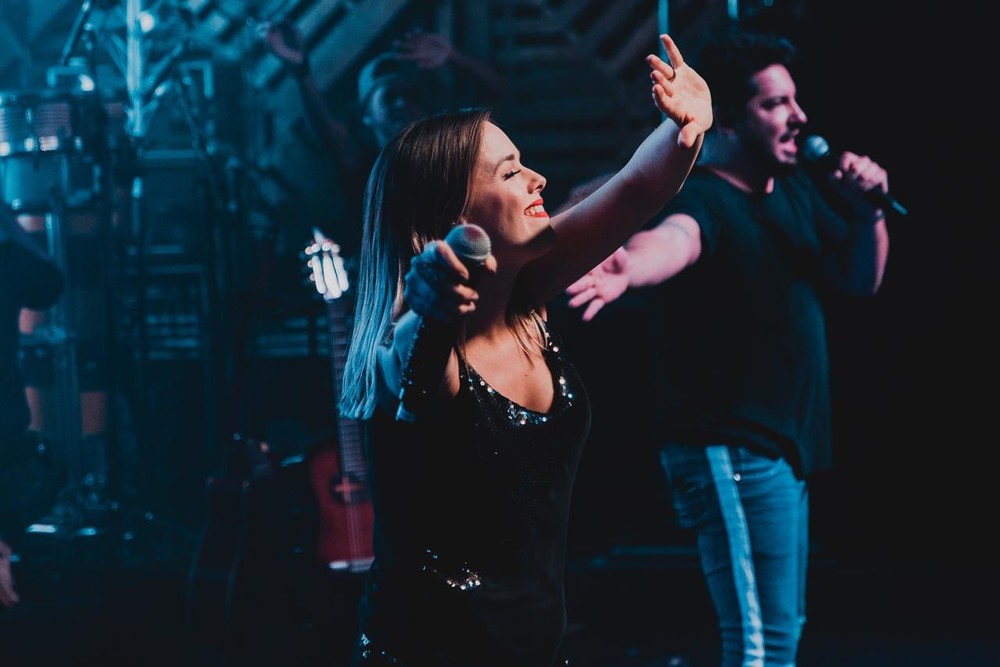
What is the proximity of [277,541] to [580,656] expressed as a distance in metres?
1.32

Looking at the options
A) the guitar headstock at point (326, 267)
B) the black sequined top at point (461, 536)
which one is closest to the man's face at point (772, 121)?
the black sequined top at point (461, 536)

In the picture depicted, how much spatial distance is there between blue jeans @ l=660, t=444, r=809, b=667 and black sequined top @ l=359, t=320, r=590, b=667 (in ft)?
3.02

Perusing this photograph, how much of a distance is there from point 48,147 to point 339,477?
2.44 metres

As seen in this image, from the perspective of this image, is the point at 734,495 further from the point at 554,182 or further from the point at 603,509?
the point at 554,182

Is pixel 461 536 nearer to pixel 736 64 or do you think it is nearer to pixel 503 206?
pixel 503 206

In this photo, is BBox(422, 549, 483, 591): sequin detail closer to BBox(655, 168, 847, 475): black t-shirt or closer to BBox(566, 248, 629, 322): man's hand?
BBox(566, 248, 629, 322): man's hand

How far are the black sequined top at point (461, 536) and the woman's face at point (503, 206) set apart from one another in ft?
0.69

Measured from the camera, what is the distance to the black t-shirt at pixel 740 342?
2.43 metres

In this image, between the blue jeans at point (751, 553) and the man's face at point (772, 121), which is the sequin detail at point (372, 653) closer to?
the blue jeans at point (751, 553)

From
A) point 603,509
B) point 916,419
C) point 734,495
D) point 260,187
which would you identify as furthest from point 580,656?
point 260,187

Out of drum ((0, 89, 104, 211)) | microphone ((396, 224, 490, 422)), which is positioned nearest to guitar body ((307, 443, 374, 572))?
drum ((0, 89, 104, 211))

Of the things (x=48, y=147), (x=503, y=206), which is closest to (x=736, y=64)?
(x=503, y=206)

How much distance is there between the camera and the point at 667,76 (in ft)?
5.71

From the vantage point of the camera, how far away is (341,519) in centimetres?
423
